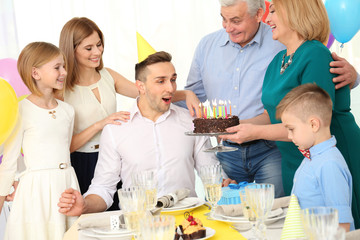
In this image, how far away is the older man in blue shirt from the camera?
2832 mm

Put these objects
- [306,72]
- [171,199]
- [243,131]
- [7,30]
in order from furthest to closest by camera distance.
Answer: [7,30], [243,131], [306,72], [171,199]

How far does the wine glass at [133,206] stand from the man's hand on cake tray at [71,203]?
0.69 metres

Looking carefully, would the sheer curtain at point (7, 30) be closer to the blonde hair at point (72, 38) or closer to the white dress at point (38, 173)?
the blonde hair at point (72, 38)

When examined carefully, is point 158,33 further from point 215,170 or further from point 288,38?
point 215,170

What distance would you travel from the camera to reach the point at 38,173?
269 cm

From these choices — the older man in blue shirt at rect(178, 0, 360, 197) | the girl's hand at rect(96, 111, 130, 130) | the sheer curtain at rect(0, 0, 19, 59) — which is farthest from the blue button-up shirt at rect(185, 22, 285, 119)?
the sheer curtain at rect(0, 0, 19, 59)

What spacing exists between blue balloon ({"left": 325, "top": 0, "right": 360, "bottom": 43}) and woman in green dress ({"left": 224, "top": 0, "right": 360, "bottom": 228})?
4.32ft

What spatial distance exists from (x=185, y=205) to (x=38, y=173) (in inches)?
40.6

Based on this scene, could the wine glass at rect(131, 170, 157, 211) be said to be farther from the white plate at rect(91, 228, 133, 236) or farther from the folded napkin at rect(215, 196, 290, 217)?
the folded napkin at rect(215, 196, 290, 217)

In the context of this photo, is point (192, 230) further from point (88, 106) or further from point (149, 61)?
point (88, 106)

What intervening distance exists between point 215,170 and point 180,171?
0.86 metres

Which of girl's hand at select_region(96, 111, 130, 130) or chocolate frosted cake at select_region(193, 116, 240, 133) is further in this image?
girl's hand at select_region(96, 111, 130, 130)

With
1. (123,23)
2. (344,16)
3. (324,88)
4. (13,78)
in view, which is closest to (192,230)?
(324,88)

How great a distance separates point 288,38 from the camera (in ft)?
7.56
